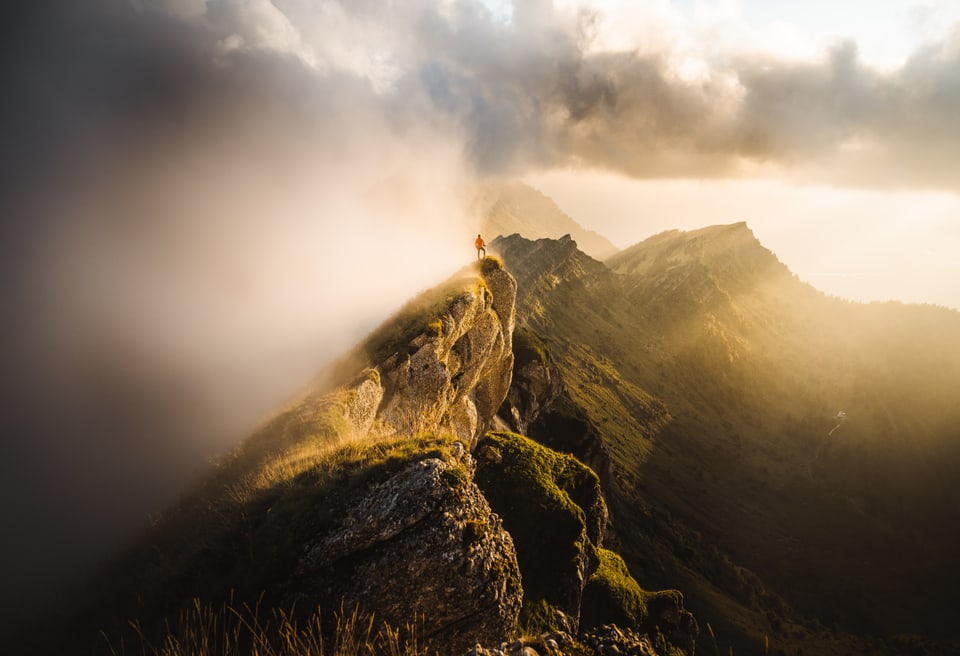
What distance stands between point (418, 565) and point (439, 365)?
1612 cm

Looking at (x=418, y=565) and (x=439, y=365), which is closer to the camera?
(x=418, y=565)

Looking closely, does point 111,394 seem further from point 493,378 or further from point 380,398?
point 493,378

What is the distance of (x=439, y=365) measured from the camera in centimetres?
2456

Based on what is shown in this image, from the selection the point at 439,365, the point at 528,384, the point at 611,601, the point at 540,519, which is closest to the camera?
the point at 540,519

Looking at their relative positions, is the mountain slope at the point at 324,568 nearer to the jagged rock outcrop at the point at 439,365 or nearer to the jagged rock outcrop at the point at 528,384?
the jagged rock outcrop at the point at 439,365

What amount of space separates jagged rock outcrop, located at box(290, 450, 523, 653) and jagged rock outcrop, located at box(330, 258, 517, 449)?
794cm

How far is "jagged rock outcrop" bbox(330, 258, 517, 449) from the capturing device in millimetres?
20625

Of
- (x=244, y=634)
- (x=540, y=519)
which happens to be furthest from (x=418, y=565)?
(x=540, y=519)

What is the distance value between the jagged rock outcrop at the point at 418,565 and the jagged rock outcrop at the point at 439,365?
26.1ft

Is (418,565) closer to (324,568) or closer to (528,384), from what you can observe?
(324,568)

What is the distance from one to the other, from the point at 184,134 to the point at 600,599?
41.5m

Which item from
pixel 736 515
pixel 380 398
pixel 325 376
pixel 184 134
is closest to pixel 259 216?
pixel 184 134

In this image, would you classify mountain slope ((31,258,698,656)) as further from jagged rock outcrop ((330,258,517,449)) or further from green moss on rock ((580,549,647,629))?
green moss on rock ((580,549,647,629))

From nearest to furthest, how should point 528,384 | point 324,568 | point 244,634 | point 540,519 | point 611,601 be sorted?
1. point 244,634
2. point 324,568
3. point 540,519
4. point 611,601
5. point 528,384
